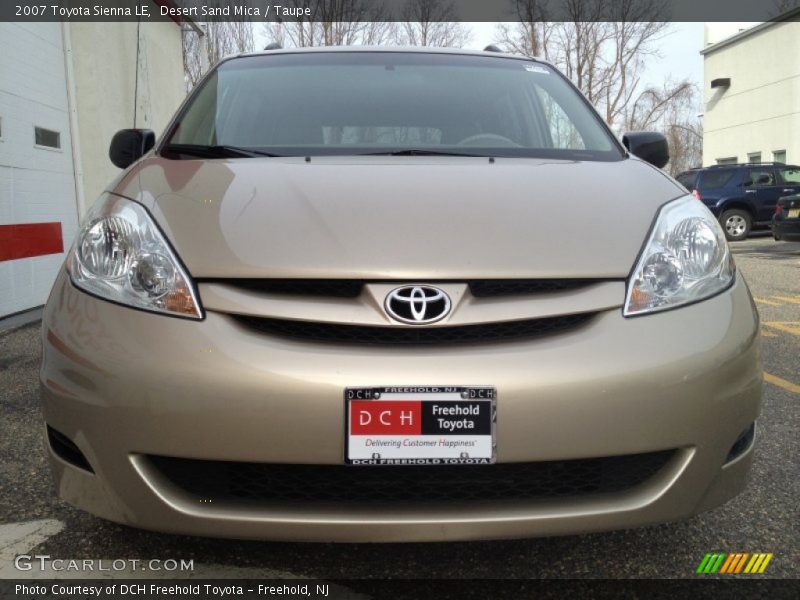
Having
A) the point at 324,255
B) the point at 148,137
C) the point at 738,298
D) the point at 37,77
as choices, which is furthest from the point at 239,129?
the point at 37,77

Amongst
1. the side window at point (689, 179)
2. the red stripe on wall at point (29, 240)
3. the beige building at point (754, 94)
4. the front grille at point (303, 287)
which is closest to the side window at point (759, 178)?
the side window at point (689, 179)

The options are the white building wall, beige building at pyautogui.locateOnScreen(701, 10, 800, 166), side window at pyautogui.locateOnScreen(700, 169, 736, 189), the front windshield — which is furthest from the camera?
beige building at pyautogui.locateOnScreen(701, 10, 800, 166)

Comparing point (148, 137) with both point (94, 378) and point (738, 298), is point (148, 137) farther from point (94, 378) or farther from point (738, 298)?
point (738, 298)

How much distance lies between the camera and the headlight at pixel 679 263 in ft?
4.92

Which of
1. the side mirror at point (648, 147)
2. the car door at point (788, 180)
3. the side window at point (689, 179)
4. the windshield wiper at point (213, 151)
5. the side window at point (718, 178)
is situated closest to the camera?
the windshield wiper at point (213, 151)

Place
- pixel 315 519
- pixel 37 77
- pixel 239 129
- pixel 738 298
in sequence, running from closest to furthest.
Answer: pixel 315 519 → pixel 738 298 → pixel 239 129 → pixel 37 77

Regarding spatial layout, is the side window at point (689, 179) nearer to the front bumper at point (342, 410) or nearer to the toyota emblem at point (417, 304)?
the front bumper at point (342, 410)

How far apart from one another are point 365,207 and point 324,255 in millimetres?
207

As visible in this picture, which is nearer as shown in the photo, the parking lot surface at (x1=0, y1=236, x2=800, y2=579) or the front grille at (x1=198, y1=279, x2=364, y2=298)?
the front grille at (x1=198, y1=279, x2=364, y2=298)

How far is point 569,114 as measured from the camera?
2.48 meters

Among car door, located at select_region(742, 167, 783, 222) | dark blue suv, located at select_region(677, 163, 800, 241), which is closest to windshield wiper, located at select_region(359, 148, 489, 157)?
dark blue suv, located at select_region(677, 163, 800, 241)

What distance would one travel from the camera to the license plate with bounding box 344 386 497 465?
131 centimetres

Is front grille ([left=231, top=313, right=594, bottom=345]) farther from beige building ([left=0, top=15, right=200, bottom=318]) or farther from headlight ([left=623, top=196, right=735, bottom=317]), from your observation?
beige building ([left=0, top=15, right=200, bottom=318])

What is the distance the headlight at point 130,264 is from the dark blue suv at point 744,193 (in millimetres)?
14102
